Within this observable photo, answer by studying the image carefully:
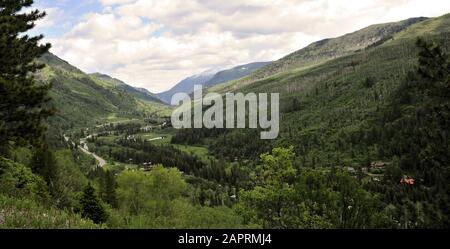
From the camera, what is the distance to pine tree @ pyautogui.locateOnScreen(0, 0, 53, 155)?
27.4 metres

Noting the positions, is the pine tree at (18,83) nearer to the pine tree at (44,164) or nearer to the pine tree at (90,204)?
the pine tree at (90,204)

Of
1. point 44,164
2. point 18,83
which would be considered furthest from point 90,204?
point 18,83

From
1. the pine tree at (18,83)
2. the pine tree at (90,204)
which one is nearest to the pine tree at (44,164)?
the pine tree at (90,204)

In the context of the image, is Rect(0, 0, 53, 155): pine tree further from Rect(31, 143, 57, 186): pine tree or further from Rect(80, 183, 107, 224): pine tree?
Rect(31, 143, 57, 186): pine tree

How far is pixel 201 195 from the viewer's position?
171500mm

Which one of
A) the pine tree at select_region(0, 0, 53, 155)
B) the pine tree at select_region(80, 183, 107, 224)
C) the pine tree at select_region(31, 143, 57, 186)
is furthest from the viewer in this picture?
Answer: the pine tree at select_region(31, 143, 57, 186)

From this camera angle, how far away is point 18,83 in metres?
Result: 28.3

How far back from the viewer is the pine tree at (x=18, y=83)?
1080 inches

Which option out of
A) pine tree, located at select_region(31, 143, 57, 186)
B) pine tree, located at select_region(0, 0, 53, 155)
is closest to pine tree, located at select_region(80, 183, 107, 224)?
pine tree, located at select_region(31, 143, 57, 186)

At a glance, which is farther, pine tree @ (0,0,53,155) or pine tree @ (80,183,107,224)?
pine tree @ (80,183,107,224)

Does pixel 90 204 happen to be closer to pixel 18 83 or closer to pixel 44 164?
pixel 44 164
